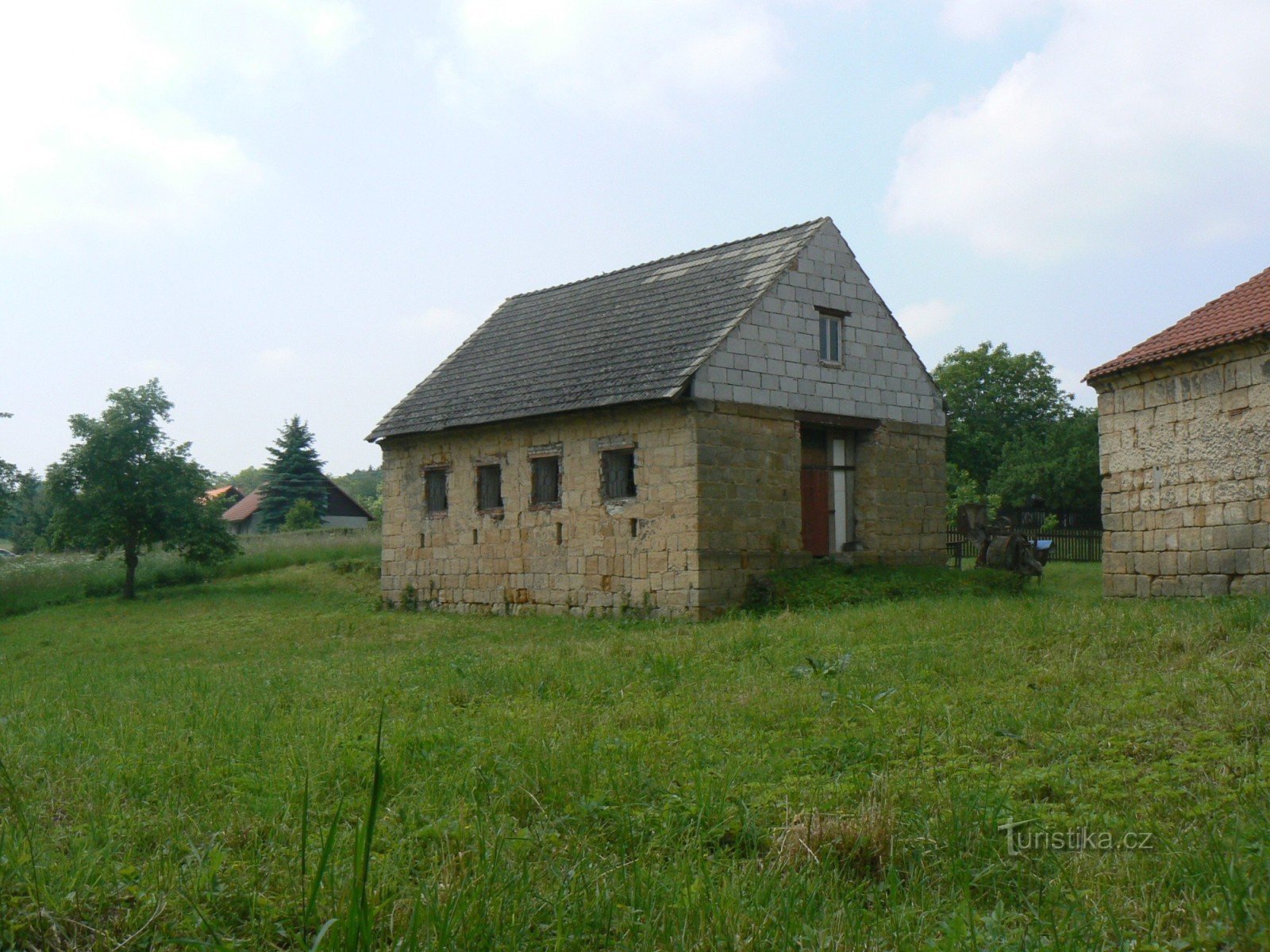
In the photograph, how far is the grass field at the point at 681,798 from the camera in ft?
12.2

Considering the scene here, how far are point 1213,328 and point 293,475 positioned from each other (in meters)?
50.6

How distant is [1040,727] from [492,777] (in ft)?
11.5

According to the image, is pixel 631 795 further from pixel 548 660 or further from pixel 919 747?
pixel 548 660

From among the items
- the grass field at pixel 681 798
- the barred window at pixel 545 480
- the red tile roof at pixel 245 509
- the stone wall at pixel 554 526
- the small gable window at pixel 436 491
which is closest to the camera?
the grass field at pixel 681 798

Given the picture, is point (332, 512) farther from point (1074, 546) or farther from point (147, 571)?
point (1074, 546)

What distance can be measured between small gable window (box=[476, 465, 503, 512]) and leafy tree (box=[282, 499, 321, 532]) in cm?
3107

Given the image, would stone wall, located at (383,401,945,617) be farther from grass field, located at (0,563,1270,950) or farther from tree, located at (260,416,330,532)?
tree, located at (260,416,330,532)

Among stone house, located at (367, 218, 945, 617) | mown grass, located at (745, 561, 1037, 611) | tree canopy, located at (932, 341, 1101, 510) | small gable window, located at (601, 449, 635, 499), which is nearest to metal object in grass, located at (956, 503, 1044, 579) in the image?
stone house, located at (367, 218, 945, 617)

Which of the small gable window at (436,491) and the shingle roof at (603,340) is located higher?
the shingle roof at (603,340)

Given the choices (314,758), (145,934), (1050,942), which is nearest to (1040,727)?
(1050,942)

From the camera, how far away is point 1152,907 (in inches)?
151

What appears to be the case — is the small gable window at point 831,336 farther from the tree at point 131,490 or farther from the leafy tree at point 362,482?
the leafy tree at point 362,482

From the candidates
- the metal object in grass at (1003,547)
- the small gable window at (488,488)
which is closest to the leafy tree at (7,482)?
the small gable window at (488,488)

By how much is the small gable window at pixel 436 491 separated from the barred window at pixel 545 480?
115 inches
